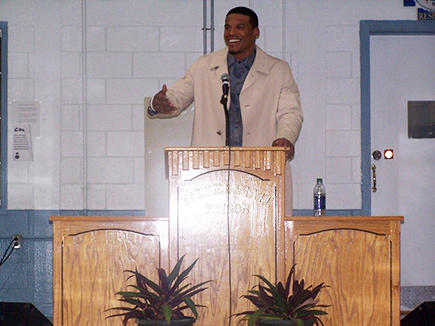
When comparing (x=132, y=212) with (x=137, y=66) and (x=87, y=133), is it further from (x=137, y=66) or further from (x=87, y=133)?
(x=137, y=66)

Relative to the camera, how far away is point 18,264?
18.3 feet

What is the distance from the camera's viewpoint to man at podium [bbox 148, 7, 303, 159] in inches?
154

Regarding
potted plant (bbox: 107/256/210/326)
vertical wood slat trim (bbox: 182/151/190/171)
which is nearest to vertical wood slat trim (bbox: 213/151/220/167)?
vertical wood slat trim (bbox: 182/151/190/171)

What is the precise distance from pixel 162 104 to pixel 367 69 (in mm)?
2498

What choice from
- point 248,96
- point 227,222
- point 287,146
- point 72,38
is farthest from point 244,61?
point 72,38

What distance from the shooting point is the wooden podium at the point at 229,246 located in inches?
119

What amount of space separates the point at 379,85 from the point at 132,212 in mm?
2062

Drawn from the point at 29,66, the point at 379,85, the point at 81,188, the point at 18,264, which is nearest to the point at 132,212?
the point at 81,188

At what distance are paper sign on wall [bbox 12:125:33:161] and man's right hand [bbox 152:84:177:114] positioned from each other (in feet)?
7.47

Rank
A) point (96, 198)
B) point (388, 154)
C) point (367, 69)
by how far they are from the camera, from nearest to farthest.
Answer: point (96, 198) < point (367, 69) < point (388, 154)

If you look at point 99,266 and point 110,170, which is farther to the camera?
point 110,170

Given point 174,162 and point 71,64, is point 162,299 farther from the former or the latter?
point 71,64

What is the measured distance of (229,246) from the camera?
3035 millimetres

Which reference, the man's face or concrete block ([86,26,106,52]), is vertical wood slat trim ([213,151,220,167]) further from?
concrete block ([86,26,106,52])
